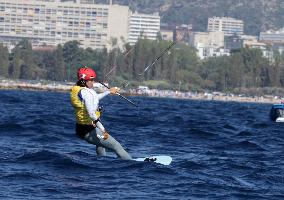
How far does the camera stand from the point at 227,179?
20906 millimetres

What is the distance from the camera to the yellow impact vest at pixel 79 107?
22.5 meters

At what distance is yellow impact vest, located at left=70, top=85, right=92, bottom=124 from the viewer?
2252 cm

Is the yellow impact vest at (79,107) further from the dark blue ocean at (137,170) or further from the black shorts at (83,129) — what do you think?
the dark blue ocean at (137,170)

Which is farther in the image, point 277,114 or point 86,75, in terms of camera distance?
point 277,114

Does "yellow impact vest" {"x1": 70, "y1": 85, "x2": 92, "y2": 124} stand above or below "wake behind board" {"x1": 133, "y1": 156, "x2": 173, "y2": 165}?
above

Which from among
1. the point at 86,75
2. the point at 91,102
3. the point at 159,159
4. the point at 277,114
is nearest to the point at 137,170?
the point at 91,102

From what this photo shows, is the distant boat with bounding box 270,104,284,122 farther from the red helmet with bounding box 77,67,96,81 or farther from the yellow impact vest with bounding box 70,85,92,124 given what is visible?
the red helmet with bounding box 77,67,96,81

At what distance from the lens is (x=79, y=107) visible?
2258 cm

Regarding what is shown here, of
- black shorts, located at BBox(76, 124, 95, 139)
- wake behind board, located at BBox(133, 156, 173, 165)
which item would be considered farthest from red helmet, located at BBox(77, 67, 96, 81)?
wake behind board, located at BBox(133, 156, 173, 165)

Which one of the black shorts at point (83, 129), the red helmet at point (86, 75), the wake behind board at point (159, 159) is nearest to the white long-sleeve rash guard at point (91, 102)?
the red helmet at point (86, 75)

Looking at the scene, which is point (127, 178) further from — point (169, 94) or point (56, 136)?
point (169, 94)

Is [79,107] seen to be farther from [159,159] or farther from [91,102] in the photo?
[159,159]

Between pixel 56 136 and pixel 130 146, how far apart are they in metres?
2.49

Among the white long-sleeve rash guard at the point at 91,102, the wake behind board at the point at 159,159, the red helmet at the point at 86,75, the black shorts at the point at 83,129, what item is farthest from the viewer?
the wake behind board at the point at 159,159
